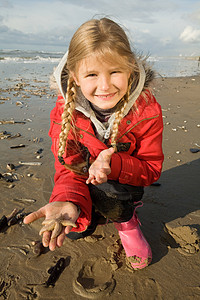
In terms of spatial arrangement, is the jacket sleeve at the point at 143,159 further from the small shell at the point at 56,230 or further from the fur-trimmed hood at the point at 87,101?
the small shell at the point at 56,230

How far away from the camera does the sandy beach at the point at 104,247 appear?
216 cm

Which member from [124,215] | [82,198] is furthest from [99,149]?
[124,215]

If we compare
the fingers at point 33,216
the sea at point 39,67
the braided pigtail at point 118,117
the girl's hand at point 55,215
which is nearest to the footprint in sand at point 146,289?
the girl's hand at point 55,215

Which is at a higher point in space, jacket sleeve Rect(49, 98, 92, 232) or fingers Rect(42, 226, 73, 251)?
fingers Rect(42, 226, 73, 251)

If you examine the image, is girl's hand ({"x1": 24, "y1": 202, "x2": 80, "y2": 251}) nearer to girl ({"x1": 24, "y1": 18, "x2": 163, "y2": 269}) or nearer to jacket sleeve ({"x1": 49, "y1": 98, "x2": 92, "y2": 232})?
girl ({"x1": 24, "y1": 18, "x2": 163, "y2": 269})

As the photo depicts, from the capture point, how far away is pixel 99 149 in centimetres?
265

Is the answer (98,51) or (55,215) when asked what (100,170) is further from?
(98,51)

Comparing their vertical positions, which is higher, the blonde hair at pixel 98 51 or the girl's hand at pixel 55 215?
the blonde hair at pixel 98 51

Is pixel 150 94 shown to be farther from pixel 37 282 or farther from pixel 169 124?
pixel 169 124

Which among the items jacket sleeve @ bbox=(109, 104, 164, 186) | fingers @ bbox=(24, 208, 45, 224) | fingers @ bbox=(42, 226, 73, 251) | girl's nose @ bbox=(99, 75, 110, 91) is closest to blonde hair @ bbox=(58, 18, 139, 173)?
girl's nose @ bbox=(99, 75, 110, 91)

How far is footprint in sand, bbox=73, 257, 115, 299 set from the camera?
2.13m

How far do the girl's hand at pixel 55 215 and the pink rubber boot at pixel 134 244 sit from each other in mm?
730

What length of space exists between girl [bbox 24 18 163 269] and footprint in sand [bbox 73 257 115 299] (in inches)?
11.5

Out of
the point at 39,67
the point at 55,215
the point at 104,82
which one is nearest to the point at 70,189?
the point at 55,215
